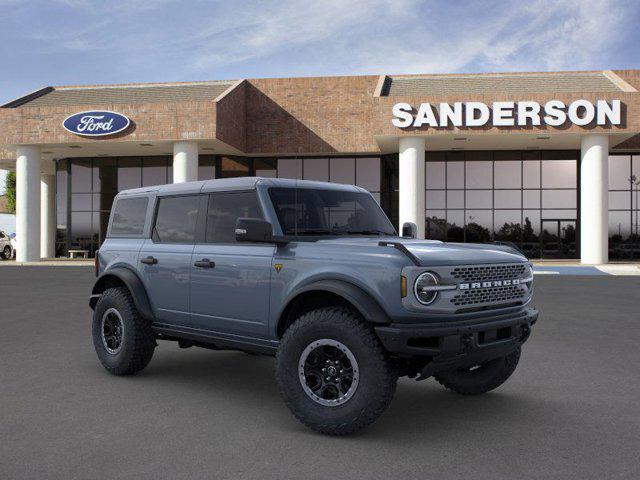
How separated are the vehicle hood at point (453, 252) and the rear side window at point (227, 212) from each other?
2.76 ft

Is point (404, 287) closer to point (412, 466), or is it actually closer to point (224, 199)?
point (412, 466)

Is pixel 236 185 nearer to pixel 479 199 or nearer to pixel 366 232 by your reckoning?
pixel 366 232

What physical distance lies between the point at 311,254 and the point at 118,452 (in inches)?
80.9

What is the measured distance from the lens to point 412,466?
430 centimetres

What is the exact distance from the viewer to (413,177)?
32750mm

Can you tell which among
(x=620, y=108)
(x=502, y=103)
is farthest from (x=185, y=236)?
(x=620, y=108)

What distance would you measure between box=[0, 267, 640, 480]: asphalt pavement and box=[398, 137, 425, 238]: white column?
24.4 meters

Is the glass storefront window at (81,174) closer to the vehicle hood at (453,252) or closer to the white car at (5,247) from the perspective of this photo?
the white car at (5,247)

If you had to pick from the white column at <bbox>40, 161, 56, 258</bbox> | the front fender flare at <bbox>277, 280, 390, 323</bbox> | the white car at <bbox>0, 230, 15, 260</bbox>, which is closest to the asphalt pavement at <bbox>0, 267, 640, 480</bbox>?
the front fender flare at <bbox>277, 280, 390, 323</bbox>

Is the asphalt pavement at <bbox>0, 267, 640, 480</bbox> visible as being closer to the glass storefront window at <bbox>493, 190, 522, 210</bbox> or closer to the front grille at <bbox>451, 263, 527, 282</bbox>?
the front grille at <bbox>451, 263, 527, 282</bbox>

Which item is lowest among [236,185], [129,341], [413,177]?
[129,341]

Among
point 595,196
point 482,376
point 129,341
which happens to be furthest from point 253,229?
point 595,196

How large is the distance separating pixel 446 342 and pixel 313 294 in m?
1.21

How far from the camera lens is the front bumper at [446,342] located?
4.68 metres
